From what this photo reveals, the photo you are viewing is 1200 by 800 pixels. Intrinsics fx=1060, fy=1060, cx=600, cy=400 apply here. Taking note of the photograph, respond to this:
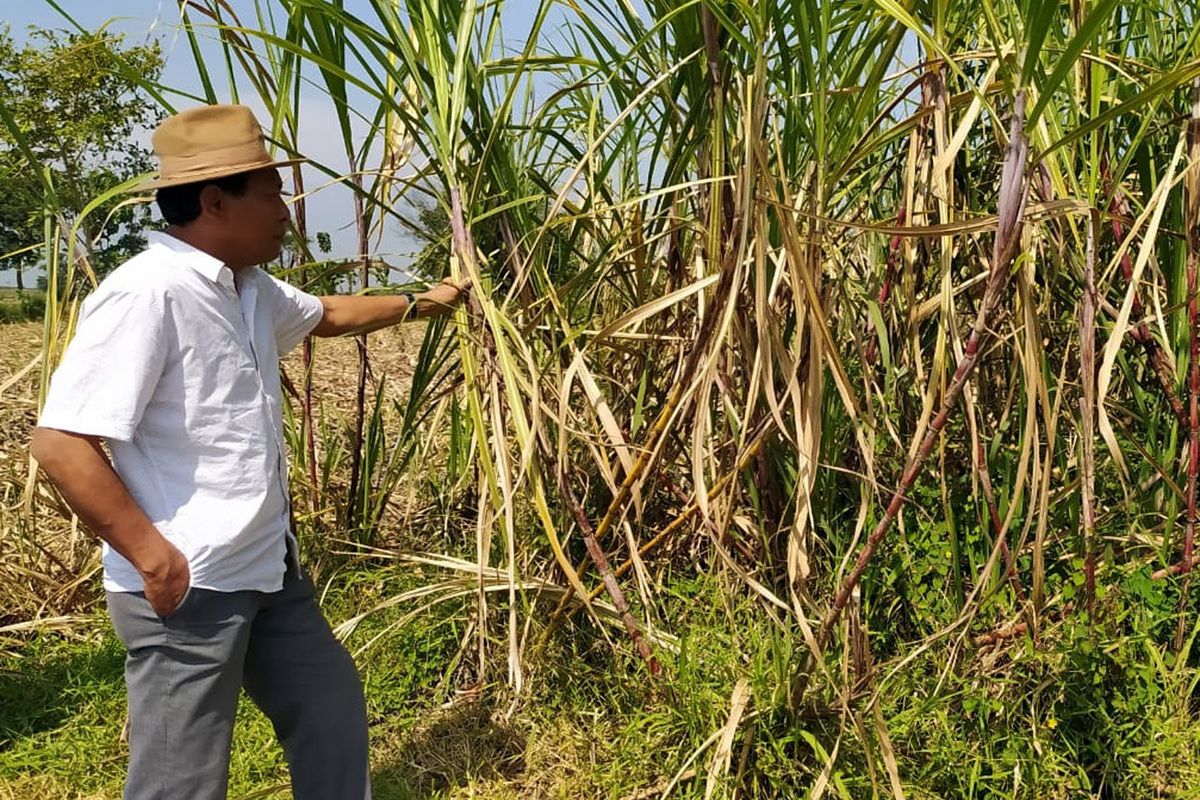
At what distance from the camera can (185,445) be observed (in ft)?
4.58

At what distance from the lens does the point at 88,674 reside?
2264mm

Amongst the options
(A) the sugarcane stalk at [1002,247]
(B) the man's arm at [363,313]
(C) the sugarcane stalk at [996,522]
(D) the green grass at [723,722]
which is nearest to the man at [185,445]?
(B) the man's arm at [363,313]

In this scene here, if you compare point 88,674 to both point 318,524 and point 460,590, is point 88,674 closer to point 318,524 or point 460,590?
point 318,524

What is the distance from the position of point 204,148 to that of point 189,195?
7 centimetres

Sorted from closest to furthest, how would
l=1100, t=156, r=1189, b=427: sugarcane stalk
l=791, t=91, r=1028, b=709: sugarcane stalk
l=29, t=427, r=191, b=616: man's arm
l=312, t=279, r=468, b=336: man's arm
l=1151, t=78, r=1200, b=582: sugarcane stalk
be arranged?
l=791, t=91, r=1028, b=709: sugarcane stalk, l=29, t=427, r=191, b=616: man's arm, l=1151, t=78, r=1200, b=582: sugarcane stalk, l=1100, t=156, r=1189, b=427: sugarcane stalk, l=312, t=279, r=468, b=336: man's arm

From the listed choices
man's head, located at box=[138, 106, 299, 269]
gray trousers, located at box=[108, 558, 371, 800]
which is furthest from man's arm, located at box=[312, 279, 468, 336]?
gray trousers, located at box=[108, 558, 371, 800]

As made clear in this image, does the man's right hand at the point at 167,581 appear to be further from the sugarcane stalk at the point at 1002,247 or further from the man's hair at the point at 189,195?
the sugarcane stalk at the point at 1002,247

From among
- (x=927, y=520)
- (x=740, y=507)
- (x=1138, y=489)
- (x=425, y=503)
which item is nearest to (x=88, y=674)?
(x=425, y=503)

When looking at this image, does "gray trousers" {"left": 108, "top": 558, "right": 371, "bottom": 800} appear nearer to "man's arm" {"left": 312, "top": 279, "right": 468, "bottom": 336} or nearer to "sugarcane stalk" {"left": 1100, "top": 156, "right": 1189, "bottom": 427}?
"man's arm" {"left": 312, "top": 279, "right": 468, "bottom": 336}

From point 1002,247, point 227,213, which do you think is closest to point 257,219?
point 227,213

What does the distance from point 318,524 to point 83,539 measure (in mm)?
690

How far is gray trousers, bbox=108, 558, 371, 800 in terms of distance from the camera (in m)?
1.41

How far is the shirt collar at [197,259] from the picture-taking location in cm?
142

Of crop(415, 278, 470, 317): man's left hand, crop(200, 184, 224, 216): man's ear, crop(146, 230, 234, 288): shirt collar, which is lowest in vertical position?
crop(415, 278, 470, 317): man's left hand
